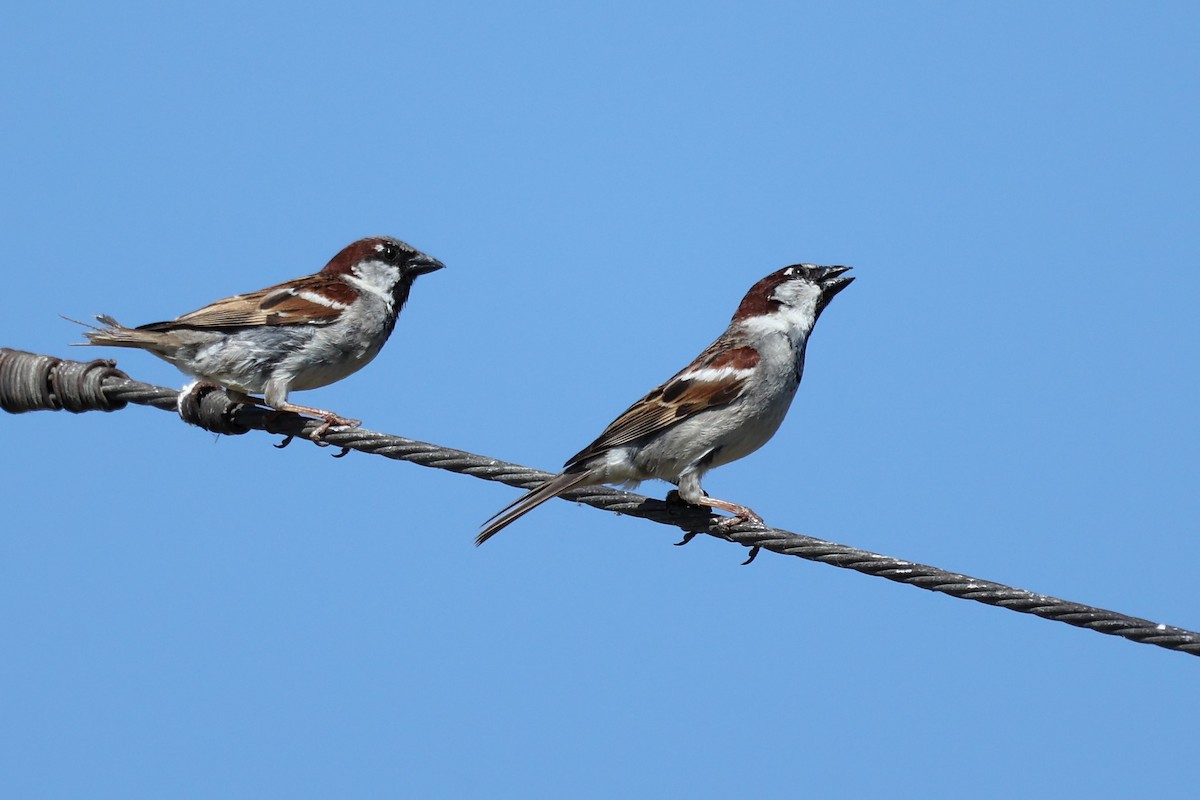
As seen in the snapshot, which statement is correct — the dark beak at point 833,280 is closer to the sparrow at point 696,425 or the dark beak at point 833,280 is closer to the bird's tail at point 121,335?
the sparrow at point 696,425

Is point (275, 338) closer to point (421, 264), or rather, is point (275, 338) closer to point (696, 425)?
point (421, 264)

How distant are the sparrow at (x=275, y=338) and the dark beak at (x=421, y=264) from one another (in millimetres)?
464

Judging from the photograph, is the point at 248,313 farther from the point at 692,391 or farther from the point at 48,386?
the point at 692,391

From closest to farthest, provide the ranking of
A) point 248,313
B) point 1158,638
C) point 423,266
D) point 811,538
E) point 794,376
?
1. point 1158,638
2. point 811,538
3. point 794,376
4. point 248,313
5. point 423,266

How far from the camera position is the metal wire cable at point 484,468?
200 inches

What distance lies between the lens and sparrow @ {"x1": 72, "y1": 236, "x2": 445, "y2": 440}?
753 centimetres

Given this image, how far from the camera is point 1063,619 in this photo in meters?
5.08

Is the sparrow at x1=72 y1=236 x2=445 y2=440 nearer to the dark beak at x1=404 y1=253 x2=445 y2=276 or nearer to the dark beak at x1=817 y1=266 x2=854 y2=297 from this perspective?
the dark beak at x1=404 y1=253 x2=445 y2=276

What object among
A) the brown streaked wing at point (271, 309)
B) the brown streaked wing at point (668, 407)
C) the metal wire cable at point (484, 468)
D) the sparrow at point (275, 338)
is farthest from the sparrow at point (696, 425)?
the brown streaked wing at point (271, 309)

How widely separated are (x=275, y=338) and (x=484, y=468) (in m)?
2.29

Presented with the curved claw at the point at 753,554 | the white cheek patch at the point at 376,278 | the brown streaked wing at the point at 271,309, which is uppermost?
the white cheek patch at the point at 376,278

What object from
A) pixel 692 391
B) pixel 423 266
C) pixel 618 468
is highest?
pixel 423 266

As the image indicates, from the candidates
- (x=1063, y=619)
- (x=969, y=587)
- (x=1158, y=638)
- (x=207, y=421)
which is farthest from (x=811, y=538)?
(x=207, y=421)

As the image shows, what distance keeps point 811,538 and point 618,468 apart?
158 centimetres
